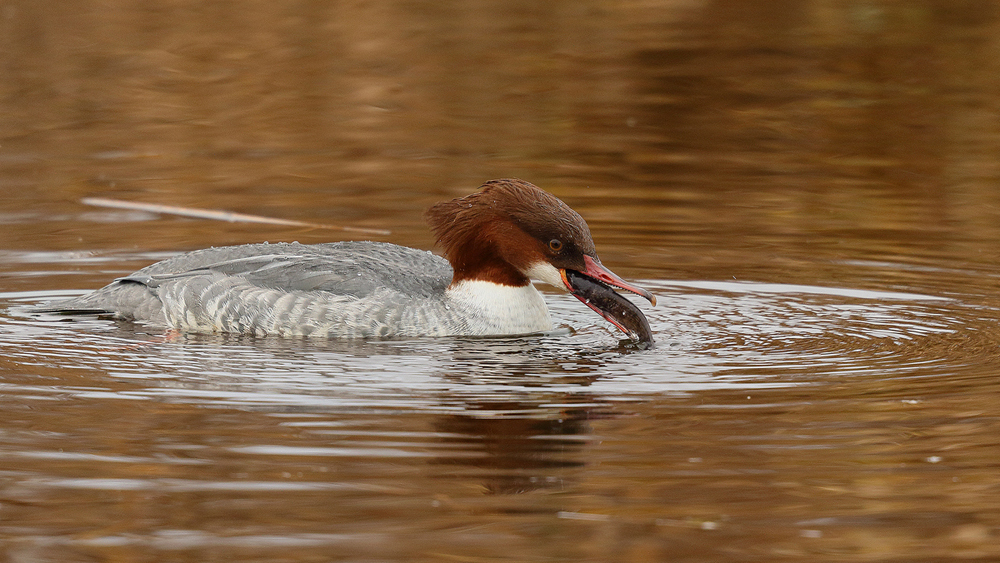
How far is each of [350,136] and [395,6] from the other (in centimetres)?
578

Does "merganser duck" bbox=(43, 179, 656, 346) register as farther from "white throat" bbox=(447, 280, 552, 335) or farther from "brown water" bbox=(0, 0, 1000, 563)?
"brown water" bbox=(0, 0, 1000, 563)

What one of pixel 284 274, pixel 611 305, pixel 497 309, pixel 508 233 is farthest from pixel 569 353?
pixel 284 274

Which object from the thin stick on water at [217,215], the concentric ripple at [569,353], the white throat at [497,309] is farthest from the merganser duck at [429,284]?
the thin stick on water at [217,215]

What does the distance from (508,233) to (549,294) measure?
5.66ft

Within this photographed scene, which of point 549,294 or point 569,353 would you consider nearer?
point 569,353

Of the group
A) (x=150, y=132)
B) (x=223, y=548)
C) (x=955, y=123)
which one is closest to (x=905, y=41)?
(x=955, y=123)

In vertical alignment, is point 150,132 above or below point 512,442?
above

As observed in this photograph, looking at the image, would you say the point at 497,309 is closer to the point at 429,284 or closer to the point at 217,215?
the point at 429,284

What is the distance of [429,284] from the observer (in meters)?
8.55

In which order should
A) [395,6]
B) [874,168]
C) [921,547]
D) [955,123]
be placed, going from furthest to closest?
[395,6], [955,123], [874,168], [921,547]

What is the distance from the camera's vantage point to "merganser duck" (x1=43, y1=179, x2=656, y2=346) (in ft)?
26.7

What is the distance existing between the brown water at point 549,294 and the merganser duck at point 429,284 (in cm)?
23

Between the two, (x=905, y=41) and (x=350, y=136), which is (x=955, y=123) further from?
(x=350, y=136)

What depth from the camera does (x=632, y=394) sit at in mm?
6801
